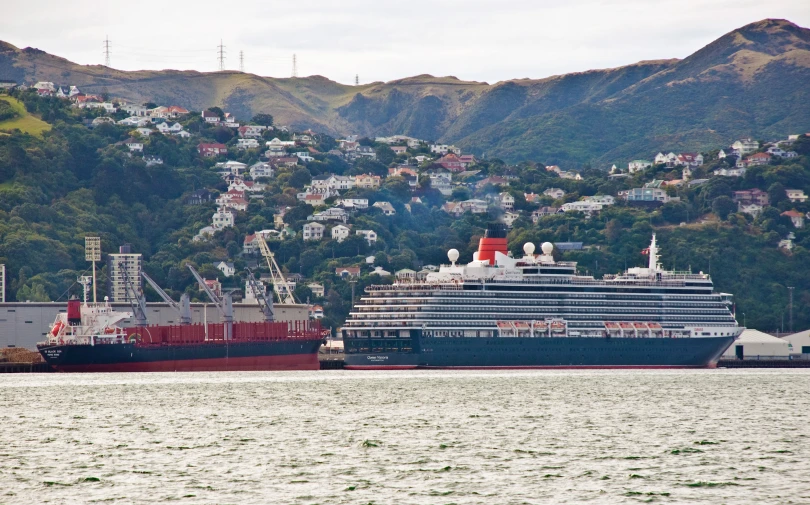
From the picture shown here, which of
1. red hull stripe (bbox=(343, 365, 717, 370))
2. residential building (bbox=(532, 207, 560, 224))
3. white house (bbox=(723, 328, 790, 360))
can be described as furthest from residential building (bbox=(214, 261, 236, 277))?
white house (bbox=(723, 328, 790, 360))

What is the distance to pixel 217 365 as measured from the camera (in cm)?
9638

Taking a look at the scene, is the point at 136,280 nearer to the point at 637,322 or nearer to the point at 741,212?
the point at 637,322

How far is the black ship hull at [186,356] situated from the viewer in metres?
87.8

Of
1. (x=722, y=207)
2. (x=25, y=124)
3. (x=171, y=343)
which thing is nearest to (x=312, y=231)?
(x=722, y=207)

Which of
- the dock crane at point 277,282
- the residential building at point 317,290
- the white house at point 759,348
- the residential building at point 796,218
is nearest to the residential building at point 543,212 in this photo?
the residential building at point 796,218

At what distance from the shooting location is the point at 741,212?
167250 millimetres

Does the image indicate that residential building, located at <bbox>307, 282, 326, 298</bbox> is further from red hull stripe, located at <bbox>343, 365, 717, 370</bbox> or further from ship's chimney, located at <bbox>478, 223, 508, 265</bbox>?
red hull stripe, located at <bbox>343, 365, 717, 370</bbox>

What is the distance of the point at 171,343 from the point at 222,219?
81.0m

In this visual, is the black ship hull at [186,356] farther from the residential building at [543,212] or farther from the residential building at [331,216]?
the residential building at [543,212]

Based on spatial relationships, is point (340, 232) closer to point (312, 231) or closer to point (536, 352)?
point (312, 231)

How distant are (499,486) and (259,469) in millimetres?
7811

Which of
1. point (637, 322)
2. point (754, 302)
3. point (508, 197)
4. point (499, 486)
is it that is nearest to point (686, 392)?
point (637, 322)

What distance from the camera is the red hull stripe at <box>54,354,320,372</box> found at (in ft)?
293

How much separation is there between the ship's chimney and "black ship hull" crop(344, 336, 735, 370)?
981cm
